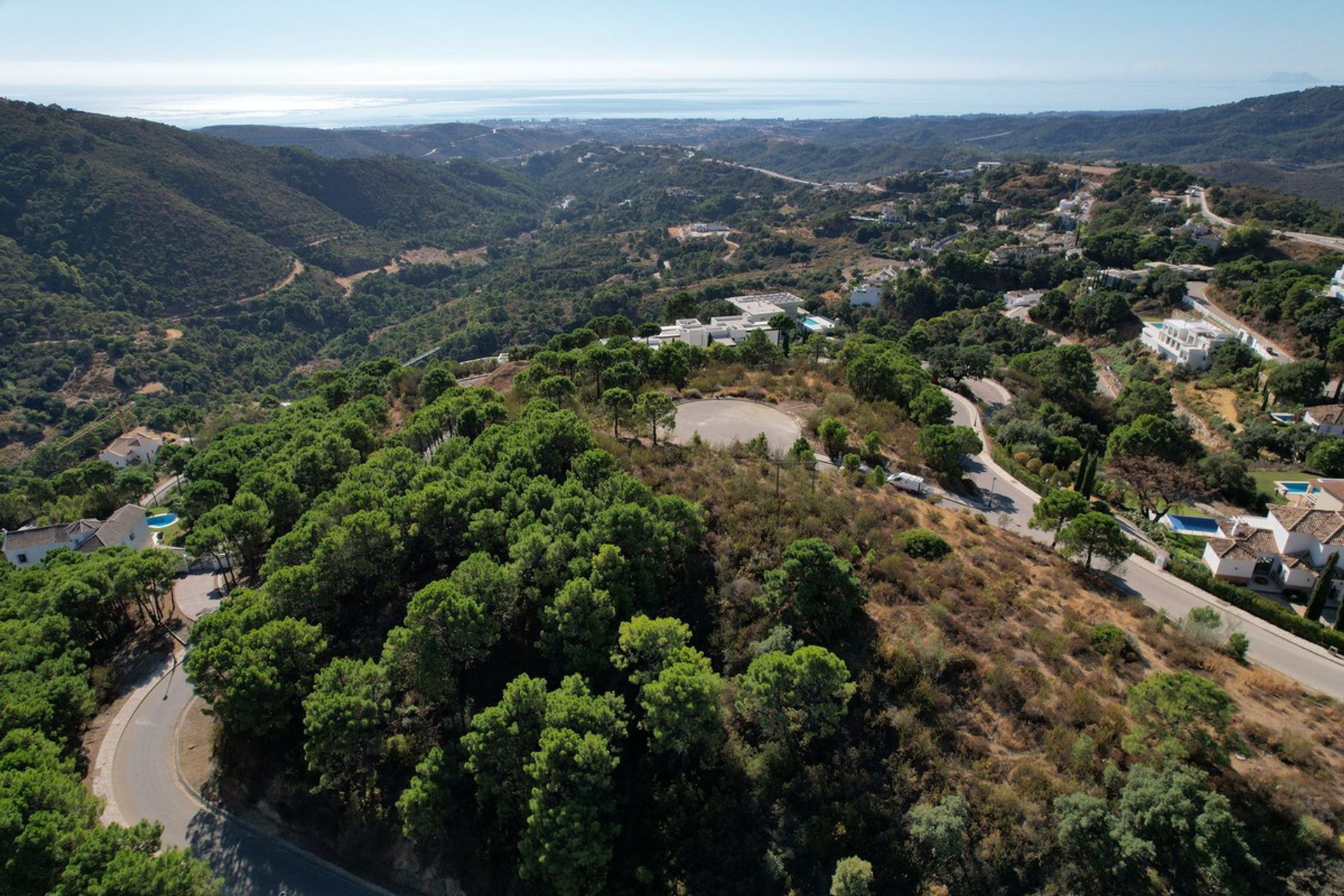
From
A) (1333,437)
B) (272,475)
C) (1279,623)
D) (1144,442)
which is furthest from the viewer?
(1333,437)

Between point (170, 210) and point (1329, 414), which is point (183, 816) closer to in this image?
point (1329, 414)

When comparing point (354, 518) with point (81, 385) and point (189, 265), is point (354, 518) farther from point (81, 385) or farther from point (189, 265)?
point (189, 265)

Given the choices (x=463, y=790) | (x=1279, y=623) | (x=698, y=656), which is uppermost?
(x=698, y=656)

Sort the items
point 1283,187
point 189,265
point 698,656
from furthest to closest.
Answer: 1. point 1283,187
2. point 189,265
3. point 698,656

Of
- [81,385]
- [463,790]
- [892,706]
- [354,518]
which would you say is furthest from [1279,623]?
[81,385]

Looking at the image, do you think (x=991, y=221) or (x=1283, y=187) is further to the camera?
(x=1283, y=187)

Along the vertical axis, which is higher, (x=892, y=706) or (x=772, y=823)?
(x=892, y=706)

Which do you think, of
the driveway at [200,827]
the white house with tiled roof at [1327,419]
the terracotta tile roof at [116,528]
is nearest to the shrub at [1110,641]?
the driveway at [200,827]

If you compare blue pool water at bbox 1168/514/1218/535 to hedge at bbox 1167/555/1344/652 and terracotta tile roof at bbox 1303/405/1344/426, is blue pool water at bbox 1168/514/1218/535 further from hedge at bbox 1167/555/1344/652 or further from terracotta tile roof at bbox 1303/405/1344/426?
terracotta tile roof at bbox 1303/405/1344/426
